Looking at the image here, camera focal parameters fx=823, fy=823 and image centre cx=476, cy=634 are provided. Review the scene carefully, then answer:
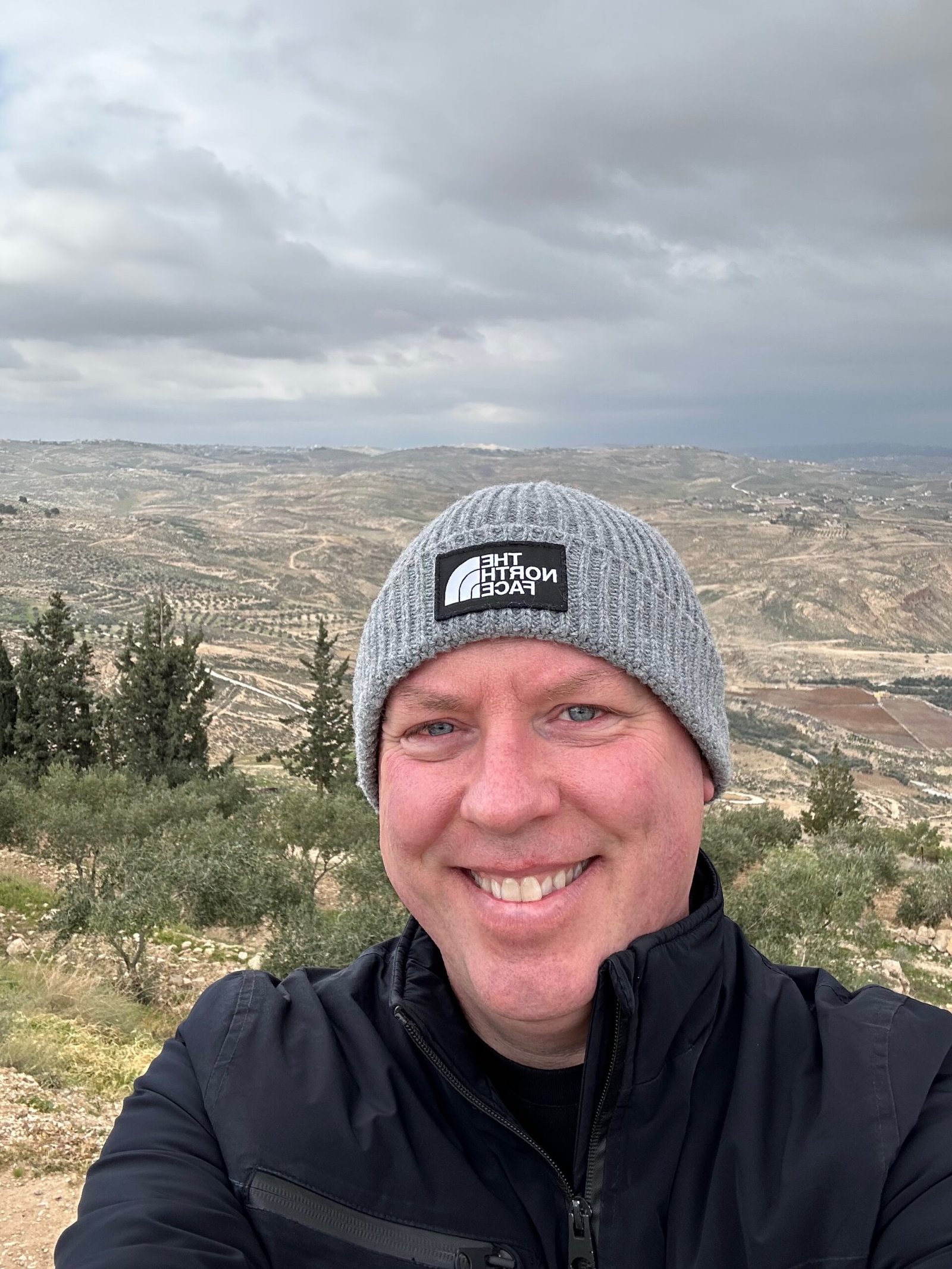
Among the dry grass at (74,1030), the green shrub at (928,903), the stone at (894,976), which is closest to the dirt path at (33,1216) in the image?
the dry grass at (74,1030)

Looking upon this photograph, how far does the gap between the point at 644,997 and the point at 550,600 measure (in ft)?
2.98

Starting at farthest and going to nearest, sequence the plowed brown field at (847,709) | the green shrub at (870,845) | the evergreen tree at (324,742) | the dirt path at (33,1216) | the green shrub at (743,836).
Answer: the plowed brown field at (847,709), the evergreen tree at (324,742), the green shrub at (743,836), the green shrub at (870,845), the dirt path at (33,1216)

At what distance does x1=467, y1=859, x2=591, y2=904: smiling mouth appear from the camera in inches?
73.3

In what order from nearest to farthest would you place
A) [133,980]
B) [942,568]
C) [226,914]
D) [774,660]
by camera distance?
1. [133,980]
2. [226,914]
3. [774,660]
4. [942,568]

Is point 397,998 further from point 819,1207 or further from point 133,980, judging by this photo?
point 133,980

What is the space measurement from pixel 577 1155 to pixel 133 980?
12460mm

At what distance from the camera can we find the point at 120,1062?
9016 millimetres

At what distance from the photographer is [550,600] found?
6.45ft

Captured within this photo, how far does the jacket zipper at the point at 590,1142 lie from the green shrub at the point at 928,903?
22.0 m

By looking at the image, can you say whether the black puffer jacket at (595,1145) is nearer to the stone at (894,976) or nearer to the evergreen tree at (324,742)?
the stone at (894,976)

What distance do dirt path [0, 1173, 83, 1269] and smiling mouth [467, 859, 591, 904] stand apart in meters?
5.73

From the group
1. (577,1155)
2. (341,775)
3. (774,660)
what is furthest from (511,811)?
(774,660)

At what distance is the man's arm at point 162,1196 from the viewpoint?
1555 millimetres

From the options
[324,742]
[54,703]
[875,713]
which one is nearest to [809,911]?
[324,742]
